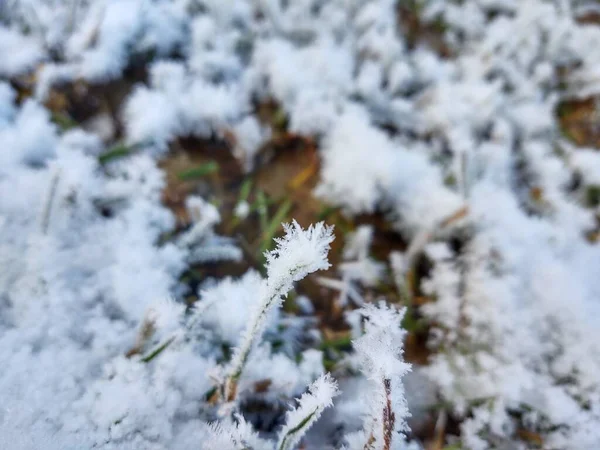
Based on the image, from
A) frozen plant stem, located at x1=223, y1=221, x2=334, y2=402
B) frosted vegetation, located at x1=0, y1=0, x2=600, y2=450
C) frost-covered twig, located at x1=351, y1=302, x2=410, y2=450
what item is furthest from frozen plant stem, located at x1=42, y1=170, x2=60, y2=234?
frost-covered twig, located at x1=351, y1=302, x2=410, y2=450

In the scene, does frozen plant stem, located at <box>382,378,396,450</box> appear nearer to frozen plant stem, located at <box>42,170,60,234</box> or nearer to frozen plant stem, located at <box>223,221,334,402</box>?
frozen plant stem, located at <box>223,221,334,402</box>

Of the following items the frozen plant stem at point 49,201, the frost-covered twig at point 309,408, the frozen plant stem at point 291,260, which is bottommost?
the frost-covered twig at point 309,408

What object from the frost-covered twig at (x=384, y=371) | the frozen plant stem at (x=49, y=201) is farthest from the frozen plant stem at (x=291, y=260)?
the frozen plant stem at (x=49, y=201)

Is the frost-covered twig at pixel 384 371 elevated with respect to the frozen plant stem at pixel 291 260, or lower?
lower

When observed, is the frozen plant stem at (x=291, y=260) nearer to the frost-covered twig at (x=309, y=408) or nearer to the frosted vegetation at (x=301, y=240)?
the frosted vegetation at (x=301, y=240)

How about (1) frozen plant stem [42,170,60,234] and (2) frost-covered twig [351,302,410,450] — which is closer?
(2) frost-covered twig [351,302,410,450]

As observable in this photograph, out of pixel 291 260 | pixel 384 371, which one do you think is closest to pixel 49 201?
pixel 291 260

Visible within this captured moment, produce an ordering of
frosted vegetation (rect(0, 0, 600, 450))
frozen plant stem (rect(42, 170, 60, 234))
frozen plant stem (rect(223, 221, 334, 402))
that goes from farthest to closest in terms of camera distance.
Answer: frozen plant stem (rect(42, 170, 60, 234)) < frosted vegetation (rect(0, 0, 600, 450)) < frozen plant stem (rect(223, 221, 334, 402))

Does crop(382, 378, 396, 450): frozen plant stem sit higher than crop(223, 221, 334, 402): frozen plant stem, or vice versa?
crop(223, 221, 334, 402): frozen plant stem

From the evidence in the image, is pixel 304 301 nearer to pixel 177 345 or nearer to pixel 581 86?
pixel 177 345
